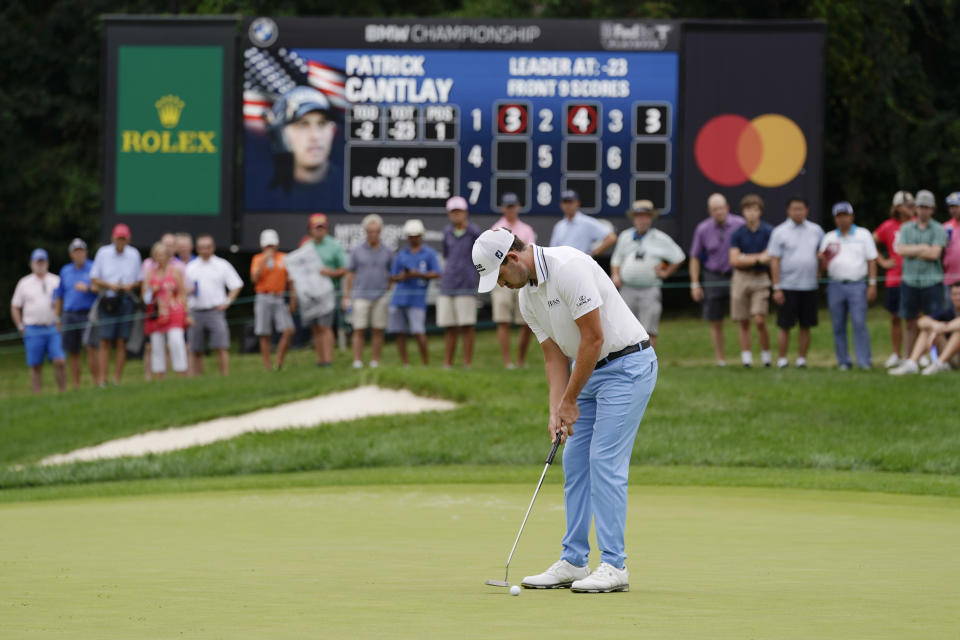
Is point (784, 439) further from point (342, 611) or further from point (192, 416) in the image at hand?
point (342, 611)

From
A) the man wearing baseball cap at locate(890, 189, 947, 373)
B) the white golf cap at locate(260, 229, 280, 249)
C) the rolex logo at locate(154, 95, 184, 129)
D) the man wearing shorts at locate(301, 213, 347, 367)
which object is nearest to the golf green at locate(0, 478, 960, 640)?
the man wearing baseball cap at locate(890, 189, 947, 373)

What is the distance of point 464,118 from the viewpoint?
2056 cm

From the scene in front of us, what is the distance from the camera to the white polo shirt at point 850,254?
16750mm

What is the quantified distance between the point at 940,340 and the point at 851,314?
1.03 metres

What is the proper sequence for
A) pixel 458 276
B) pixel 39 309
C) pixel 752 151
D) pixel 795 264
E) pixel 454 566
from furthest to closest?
pixel 752 151 → pixel 39 309 → pixel 458 276 → pixel 795 264 → pixel 454 566

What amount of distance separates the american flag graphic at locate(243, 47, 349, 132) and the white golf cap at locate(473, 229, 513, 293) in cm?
1470

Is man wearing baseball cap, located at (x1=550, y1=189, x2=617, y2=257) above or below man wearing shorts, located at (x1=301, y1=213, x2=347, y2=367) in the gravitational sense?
above

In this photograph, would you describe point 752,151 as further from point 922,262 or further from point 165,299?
point 165,299

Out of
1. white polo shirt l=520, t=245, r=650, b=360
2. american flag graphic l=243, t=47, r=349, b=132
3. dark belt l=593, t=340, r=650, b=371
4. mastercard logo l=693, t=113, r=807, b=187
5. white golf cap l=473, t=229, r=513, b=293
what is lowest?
dark belt l=593, t=340, r=650, b=371

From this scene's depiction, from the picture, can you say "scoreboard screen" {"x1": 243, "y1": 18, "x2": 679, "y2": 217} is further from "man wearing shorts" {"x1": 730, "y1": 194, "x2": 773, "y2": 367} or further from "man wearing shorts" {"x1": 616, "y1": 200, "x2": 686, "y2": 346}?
"man wearing shorts" {"x1": 616, "y1": 200, "x2": 686, "y2": 346}

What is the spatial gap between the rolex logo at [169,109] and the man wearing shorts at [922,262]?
10.2 metres

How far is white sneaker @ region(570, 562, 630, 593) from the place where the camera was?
626 cm

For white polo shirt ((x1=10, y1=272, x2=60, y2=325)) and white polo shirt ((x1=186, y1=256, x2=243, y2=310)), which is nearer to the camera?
white polo shirt ((x1=186, y1=256, x2=243, y2=310))

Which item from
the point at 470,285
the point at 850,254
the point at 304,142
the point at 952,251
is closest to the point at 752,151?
the point at 850,254
